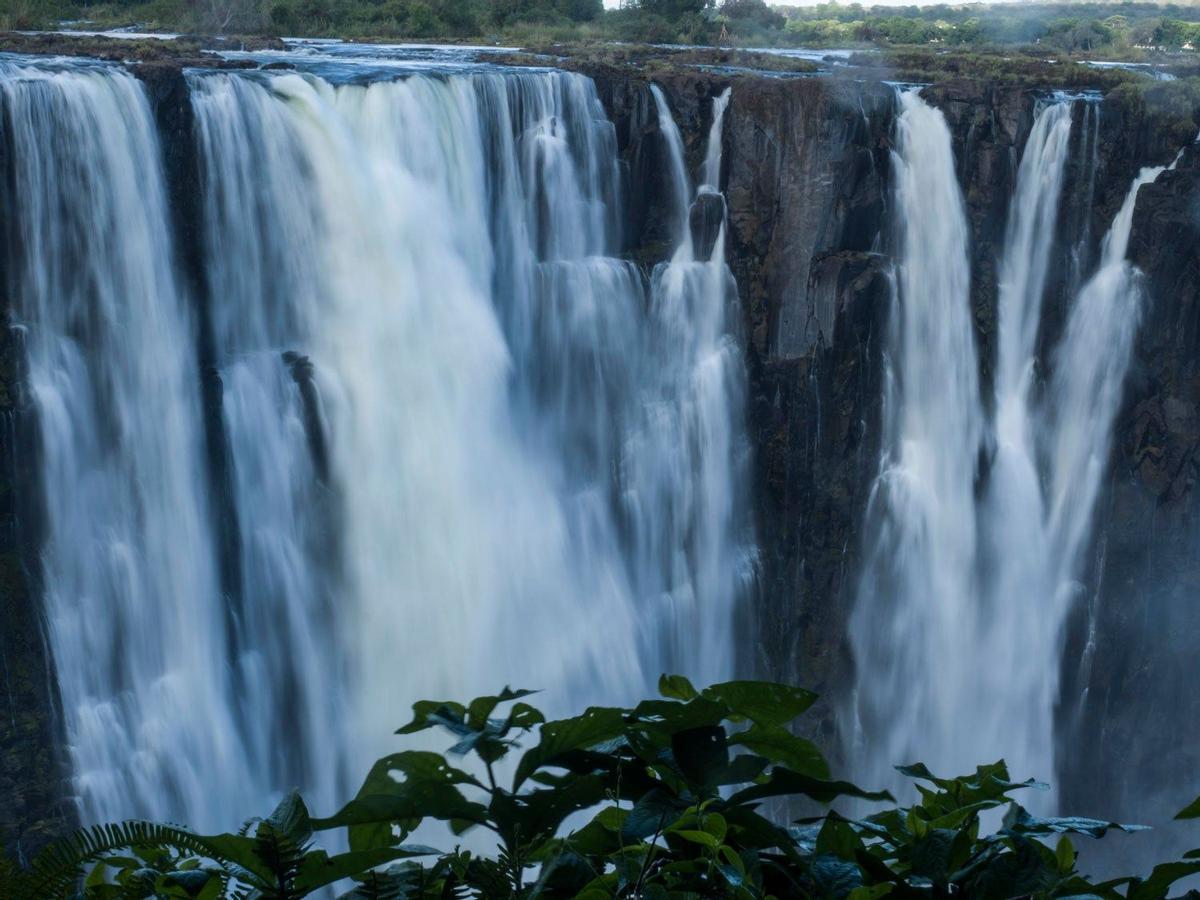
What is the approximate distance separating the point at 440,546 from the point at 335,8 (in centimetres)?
1331

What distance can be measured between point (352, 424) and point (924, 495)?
26.1 feet

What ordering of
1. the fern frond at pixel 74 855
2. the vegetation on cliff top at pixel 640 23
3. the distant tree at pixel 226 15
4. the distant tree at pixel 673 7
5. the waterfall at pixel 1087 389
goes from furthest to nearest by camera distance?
the distant tree at pixel 673 7 < the vegetation on cliff top at pixel 640 23 < the distant tree at pixel 226 15 < the waterfall at pixel 1087 389 < the fern frond at pixel 74 855

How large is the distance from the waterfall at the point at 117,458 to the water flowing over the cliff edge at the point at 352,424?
0.10 ft

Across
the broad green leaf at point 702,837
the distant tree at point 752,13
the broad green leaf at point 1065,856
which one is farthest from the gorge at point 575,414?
the broad green leaf at point 1065,856

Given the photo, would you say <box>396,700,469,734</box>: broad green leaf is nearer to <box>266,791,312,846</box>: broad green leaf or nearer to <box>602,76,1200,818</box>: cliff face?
<box>266,791,312,846</box>: broad green leaf

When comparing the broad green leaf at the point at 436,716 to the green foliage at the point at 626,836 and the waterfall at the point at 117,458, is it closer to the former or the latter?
the green foliage at the point at 626,836

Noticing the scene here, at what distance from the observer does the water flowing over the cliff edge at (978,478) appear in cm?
1703

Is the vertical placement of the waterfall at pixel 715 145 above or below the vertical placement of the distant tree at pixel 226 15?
below

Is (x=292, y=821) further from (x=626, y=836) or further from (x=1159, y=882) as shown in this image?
(x=1159, y=882)

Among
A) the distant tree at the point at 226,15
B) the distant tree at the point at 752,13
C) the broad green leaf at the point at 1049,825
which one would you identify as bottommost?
the broad green leaf at the point at 1049,825

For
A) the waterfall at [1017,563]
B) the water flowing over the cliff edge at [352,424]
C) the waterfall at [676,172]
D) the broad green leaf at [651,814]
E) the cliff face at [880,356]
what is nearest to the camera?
the broad green leaf at [651,814]

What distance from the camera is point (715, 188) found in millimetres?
16641

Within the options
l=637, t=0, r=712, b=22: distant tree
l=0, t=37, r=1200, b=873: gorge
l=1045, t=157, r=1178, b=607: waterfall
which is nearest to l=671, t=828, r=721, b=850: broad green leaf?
l=0, t=37, r=1200, b=873: gorge

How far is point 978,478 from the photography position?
17.9 m
